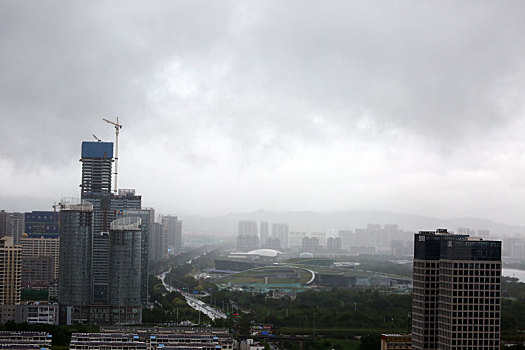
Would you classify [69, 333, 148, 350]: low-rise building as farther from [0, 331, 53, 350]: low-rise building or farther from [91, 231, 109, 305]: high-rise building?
[91, 231, 109, 305]: high-rise building

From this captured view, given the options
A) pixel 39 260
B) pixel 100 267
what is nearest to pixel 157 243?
pixel 39 260

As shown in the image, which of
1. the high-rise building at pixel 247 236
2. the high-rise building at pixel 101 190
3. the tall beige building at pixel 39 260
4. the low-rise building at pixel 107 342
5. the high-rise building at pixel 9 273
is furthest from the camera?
the high-rise building at pixel 247 236

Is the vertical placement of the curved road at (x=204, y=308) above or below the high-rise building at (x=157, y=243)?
below

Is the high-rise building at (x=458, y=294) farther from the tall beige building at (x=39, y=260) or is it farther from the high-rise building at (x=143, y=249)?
the tall beige building at (x=39, y=260)

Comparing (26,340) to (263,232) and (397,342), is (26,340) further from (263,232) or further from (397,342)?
(263,232)

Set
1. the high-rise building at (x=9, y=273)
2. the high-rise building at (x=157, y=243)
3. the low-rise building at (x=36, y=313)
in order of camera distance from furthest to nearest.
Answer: the high-rise building at (x=157, y=243)
the high-rise building at (x=9, y=273)
the low-rise building at (x=36, y=313)

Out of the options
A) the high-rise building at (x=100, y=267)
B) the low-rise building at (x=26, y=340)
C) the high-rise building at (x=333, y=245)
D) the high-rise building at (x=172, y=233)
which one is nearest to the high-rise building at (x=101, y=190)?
the high-rise building at (x=100, y=267)

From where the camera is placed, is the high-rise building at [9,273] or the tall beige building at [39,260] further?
the tall beige building at [39,260]
